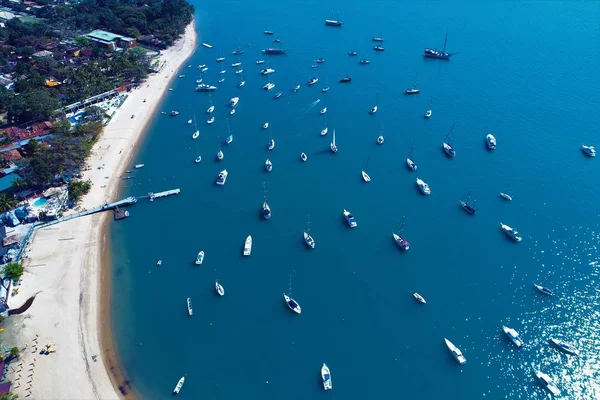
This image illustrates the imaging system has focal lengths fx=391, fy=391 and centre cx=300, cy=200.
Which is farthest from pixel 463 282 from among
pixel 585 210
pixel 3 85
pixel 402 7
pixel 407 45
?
pixel 402 7

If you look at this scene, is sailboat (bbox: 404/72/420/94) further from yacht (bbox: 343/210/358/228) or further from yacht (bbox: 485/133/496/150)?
yacht (bbox: 343/210/358/228)

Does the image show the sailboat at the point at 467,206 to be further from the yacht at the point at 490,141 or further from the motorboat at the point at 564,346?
the motorboat at the point at 564,346

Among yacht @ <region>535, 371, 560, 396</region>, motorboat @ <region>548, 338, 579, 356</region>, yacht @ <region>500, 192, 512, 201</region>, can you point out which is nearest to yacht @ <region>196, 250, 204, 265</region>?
yacht @ <region>535, 371, 560, 396</region>

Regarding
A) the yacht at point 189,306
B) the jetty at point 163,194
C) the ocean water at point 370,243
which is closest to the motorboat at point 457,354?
the ocean water at point 370,243

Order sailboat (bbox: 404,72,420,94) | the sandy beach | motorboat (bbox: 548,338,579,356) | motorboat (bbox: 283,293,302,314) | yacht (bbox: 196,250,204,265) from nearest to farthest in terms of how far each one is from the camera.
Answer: the sandy beach < motorboat (bbox: 548,338,579,356) < motorboat (bbox: 283,293,302,314) < yacht (bbox: 196,250,204,265) < sailboat (bbox: 404,72,420,94)

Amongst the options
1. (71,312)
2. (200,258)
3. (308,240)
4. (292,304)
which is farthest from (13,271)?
(308,240)

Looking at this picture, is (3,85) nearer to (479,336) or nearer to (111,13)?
(111,13)

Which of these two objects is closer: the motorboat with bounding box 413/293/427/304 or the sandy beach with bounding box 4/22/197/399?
the sandy beach with bounding box 4/22/197/399
